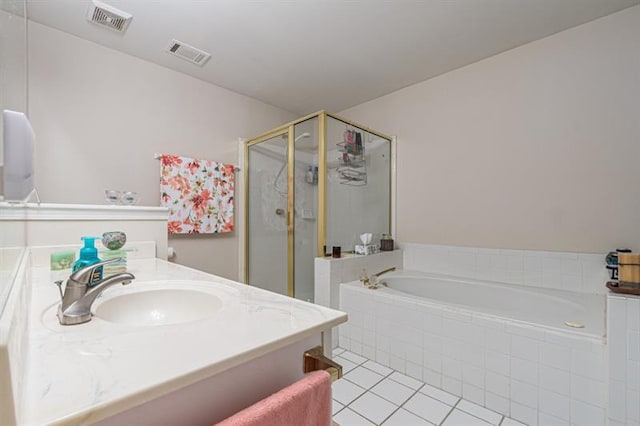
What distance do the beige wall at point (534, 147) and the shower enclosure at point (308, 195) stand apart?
0.38 metres

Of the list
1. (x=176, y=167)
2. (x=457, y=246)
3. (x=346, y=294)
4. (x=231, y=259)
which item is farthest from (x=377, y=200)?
(x=176, y=167)

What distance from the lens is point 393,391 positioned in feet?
5.30

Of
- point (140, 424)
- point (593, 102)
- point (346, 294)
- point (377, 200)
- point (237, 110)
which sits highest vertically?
point (237, 110)

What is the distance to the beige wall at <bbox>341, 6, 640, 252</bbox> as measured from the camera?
5.90ft

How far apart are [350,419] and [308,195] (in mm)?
1643

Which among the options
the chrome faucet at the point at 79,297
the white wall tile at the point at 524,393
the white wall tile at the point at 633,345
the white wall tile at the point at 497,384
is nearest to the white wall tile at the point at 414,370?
the white wall tile at the point at 497,384

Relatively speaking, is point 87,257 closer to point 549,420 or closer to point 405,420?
point 405,420

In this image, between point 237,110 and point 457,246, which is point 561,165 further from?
point 237,110

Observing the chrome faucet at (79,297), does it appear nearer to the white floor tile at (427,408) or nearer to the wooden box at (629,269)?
the white floor tile at (427,408)

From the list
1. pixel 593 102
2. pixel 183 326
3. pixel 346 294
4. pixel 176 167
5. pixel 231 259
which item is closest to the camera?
pixel 183 326

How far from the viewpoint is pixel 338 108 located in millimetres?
3314

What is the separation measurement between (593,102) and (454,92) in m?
0.94

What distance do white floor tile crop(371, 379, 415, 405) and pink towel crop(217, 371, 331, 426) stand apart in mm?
1169

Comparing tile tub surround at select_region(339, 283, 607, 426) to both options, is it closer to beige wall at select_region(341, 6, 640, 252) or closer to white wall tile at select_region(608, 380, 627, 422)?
white wall tile at select_region(608, 380, 627, 422)
